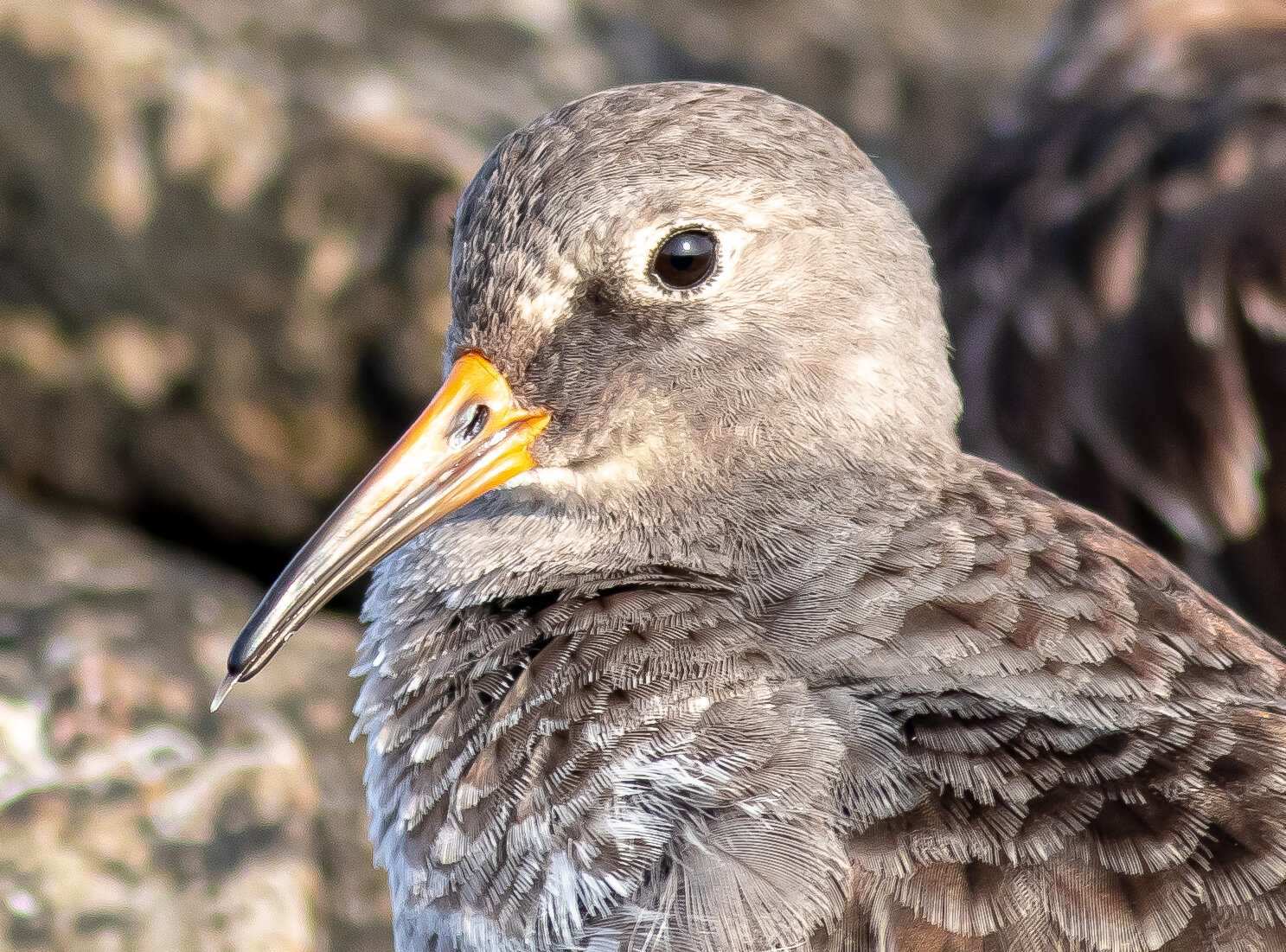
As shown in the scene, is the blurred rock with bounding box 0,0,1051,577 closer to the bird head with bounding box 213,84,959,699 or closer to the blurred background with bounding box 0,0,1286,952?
the blurred background with bounding box 0,0,1286,952

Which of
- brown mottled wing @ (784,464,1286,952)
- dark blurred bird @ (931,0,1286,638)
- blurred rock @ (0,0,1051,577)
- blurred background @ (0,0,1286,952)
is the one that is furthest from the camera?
blurred rock @ (0,0,1051,577)

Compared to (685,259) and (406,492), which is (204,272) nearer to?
(406,492)

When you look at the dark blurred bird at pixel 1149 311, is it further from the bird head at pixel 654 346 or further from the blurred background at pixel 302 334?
the bird head at pixel 654 346

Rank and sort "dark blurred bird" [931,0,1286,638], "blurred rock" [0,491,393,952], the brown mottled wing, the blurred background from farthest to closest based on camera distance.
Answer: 1. "dark blurred bird" [931,0,1286,638]
2. the blurred background
3. "blurred rock" [0,491,393,952]
4. the brown mottled wing

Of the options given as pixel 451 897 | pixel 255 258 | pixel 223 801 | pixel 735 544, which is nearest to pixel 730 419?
pixel 735 544

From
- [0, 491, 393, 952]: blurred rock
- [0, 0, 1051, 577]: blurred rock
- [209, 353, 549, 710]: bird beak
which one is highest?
[209, 353, 549, 710]: bird beak

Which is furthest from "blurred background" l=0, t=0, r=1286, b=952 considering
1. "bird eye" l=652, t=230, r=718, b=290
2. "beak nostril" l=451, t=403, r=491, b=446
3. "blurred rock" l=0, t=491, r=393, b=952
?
"bird eye" l=652, t=230, r=718, b=290

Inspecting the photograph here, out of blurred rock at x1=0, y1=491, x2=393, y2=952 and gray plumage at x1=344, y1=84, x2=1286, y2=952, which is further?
blurred rock at x1=0, y1=491, x2=393, y2=952

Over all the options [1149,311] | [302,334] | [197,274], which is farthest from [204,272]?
[1149,311]

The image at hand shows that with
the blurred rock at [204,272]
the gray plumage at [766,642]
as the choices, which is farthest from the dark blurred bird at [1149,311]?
the blurred rock at [204,272]
